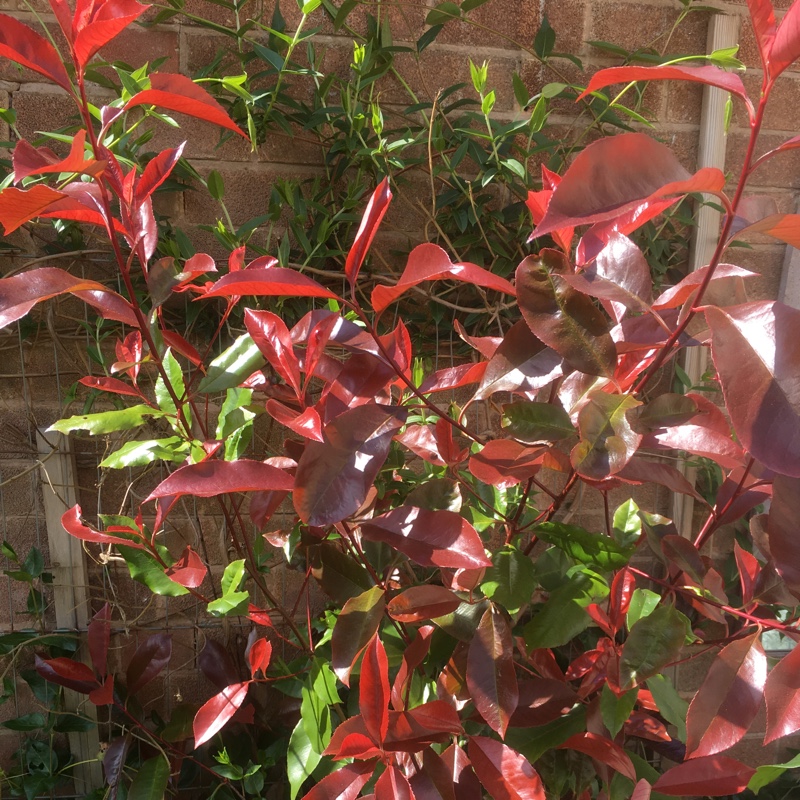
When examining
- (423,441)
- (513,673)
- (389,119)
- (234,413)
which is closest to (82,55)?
(234,413)

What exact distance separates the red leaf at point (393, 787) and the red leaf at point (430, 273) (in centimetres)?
41

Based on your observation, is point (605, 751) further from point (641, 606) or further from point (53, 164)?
point (53, 164)

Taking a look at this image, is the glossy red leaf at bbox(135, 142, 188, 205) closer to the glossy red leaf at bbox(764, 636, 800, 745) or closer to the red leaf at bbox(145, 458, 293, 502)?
the red leaf at bbox(145, 458, 293, 502)

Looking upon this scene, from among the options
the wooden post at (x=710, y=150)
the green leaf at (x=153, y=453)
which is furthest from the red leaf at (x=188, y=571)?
the wooden post at (x=710, y=150)

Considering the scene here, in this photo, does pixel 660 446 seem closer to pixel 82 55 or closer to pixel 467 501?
pixel 467 501

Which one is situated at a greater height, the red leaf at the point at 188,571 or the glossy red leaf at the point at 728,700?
the glossy red leaf at the point at 728,700

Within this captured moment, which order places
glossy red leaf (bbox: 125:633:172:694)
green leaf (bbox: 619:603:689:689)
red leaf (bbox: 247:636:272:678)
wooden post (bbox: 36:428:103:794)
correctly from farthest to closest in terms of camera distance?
1. wooden post (bbox: 36:428:103:794)
2. glossy red leaf (bbox: 125:633:172:694)
3. red leaf (bbox: 247:636:272:678)
4. green leaf (bbox: 619:603:689:689)

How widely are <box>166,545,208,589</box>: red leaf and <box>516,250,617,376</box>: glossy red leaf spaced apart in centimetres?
49

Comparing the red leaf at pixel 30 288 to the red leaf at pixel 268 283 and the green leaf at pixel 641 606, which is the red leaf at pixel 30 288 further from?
the green leaf at pixel 641 606

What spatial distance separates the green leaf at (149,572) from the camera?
2.70 feet

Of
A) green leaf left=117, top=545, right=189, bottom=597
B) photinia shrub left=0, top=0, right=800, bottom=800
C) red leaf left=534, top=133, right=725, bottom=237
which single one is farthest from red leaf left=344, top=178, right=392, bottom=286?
green leaf left=117, top=545, right=189, bottom=597

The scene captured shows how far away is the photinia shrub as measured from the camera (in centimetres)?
47

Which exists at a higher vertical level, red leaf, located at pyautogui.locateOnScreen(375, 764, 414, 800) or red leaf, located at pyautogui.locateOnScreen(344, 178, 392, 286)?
red leaf, located at pyautogui.locateOnScreen(344, 178, 392, 286)

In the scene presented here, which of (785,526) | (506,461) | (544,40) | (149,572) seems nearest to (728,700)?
(785,526)
